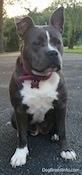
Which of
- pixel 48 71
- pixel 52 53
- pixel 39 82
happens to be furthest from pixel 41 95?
pixel 52 53

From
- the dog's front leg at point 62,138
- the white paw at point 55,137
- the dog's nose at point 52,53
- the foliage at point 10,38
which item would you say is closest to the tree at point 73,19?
the foliage at point 10,38

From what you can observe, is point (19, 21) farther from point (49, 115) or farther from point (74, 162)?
point (74, 162)

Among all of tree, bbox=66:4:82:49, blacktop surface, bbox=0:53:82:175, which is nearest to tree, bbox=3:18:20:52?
tree, bbox=66:4:82:49

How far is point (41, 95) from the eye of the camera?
3230 millimetres

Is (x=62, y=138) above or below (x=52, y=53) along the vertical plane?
below

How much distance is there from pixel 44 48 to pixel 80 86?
14.4ft

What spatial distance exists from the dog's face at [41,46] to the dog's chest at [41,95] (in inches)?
6.3

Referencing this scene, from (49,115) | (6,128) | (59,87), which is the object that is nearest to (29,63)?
(59,87)

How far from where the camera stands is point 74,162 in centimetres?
322

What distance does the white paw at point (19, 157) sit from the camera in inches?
125

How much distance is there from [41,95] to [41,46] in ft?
1.51

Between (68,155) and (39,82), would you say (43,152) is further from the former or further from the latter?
(39,82)

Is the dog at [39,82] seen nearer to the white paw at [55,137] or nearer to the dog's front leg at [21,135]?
the dog's front leg at [21,135]

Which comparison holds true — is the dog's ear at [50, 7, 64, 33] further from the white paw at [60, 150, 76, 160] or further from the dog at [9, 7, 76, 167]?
the white paw at [60, 150, 76, 160]
